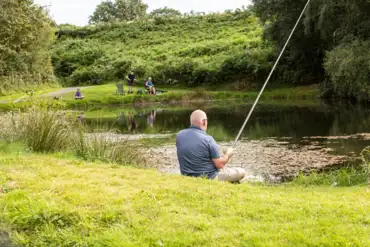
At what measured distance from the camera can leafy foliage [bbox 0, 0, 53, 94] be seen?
26297mm

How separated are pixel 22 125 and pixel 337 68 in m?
20.9

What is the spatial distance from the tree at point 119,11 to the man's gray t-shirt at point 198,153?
94.3 metres

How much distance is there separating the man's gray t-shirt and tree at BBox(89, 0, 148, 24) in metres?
94.3

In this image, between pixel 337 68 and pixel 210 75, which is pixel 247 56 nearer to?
pixel 210 75

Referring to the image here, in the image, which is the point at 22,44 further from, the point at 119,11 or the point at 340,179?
the point at 119,11

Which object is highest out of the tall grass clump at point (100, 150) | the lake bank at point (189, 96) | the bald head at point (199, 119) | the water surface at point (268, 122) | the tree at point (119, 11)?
the tree at point (119, 11)

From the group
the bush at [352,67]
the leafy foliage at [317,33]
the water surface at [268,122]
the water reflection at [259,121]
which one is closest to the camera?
the water surface at [268,122]

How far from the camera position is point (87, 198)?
5.35 m

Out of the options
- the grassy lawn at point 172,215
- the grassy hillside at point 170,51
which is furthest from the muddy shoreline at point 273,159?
the grassy hillside at point 170,51

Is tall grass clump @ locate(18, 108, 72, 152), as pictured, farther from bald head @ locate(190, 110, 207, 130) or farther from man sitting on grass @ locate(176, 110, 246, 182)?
bald head @ locate(190, 110, 207, 130)

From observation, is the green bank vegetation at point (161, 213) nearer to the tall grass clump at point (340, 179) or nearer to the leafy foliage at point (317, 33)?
the tall grass clump at point (340, 179)

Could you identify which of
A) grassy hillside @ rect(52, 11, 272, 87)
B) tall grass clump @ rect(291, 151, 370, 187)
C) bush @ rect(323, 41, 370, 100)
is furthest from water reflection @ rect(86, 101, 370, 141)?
grassy hillside @ rect(52, 11, 272, 87)

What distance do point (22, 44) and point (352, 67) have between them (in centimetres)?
2186

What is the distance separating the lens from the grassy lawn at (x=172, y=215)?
416cm
